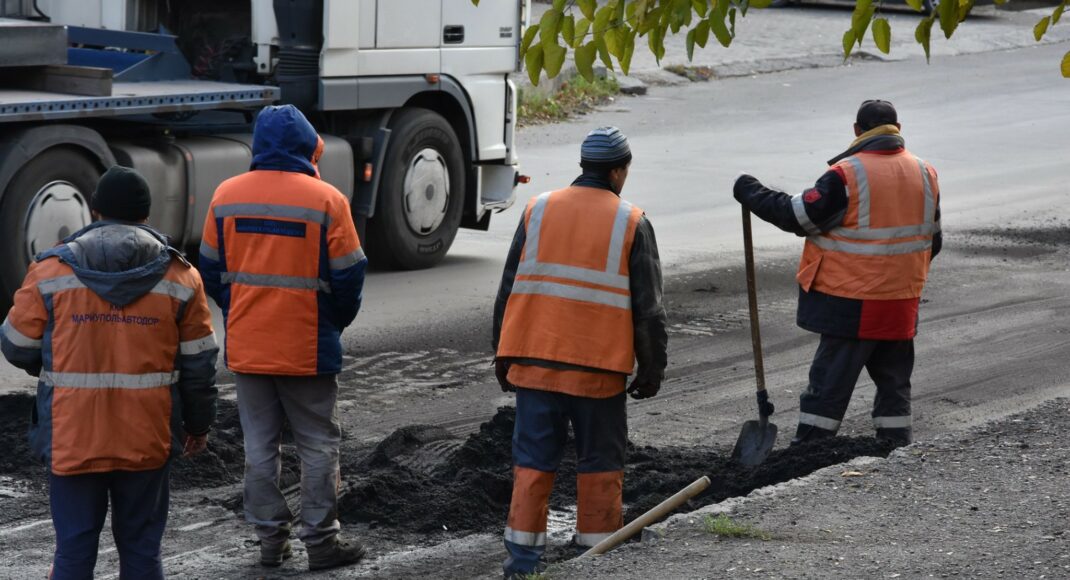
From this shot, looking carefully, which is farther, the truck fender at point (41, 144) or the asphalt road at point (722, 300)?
the truck fender at point (41, 144)

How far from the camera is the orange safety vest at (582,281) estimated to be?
562cm

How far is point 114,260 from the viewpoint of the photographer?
16.1 ft

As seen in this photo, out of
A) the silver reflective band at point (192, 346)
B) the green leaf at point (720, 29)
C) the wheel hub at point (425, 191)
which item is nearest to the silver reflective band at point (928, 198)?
the green leaf at point (720, 29)

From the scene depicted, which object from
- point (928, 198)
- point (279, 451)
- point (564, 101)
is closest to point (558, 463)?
point (279, 451)

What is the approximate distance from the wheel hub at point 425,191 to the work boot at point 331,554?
6761 mm

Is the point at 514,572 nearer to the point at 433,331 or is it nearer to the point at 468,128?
the point at 433,331

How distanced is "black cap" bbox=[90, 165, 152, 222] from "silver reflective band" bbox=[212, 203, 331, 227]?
819mm

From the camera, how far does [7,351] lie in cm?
496

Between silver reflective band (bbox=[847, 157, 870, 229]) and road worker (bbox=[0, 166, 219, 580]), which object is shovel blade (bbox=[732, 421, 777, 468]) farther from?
road worker (bbox=[0, 166, 219, 580])

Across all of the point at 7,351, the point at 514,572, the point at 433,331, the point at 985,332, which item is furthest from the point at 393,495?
the point at 985,332

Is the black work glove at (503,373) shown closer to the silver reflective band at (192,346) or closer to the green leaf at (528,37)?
the silver reflective band at (192,346)

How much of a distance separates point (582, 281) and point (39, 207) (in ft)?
17.9

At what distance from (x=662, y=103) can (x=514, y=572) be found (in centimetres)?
1866

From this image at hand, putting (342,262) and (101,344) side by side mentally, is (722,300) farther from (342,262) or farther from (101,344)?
(101,344)
